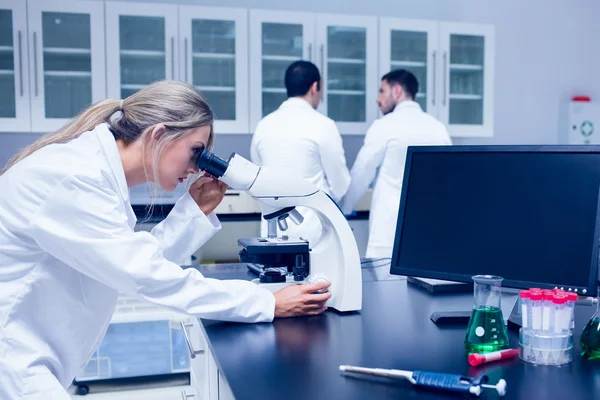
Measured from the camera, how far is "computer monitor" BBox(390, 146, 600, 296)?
1.07 meters

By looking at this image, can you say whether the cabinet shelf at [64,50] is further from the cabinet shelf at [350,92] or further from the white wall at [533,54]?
the white wall at [533,54]

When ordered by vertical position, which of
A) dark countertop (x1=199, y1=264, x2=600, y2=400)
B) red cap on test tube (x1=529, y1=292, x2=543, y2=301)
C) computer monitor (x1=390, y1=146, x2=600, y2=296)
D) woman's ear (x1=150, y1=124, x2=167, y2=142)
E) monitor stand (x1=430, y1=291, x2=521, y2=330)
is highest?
woman's ear (x1=150, y1=124, x2=167, y2=142)

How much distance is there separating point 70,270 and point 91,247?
0.51ft

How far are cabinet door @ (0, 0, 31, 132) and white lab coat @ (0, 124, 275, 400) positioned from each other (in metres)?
2.12

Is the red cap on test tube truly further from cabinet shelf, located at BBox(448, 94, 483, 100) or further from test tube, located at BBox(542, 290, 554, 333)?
cabinet shelf, located at BBox(448, 94, 483, 100)

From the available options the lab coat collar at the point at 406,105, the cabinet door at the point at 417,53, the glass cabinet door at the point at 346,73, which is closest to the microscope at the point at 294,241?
the lab coat collar at the point at 406,105

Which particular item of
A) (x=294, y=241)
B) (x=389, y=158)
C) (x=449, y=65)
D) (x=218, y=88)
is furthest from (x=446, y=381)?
(x=449, y=65)

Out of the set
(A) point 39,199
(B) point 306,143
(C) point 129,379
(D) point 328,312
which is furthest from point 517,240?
(C) point 129,379

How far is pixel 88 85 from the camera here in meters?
3.14

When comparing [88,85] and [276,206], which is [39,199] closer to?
[276,206]

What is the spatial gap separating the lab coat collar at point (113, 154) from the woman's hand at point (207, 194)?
25cm

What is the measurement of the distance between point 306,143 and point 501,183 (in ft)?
5.44

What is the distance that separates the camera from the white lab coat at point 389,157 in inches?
113

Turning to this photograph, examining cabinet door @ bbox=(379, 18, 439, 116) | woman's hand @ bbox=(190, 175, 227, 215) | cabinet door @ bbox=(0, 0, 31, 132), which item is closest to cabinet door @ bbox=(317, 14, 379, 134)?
cabinet door @ bbox=(379, 18, 439, 116)
